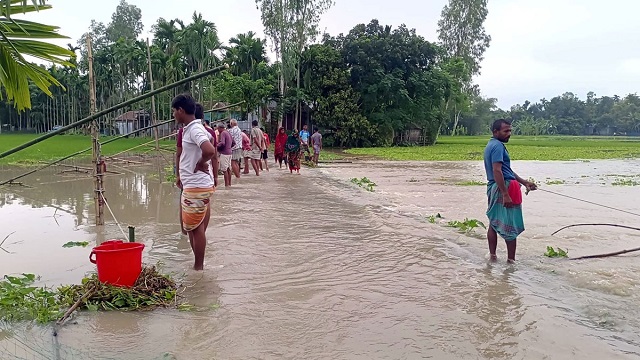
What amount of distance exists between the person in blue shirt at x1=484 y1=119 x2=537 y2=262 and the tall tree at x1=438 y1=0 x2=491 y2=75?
46.3 m

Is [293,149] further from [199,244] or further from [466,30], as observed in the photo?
[466,30]

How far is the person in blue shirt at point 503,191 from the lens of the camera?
5684 millimetres

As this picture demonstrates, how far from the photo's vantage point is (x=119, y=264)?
4.25m

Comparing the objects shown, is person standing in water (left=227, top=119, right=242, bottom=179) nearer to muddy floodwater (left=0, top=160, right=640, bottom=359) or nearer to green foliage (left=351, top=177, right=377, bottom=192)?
green foliage (left=351, top=177, right=377, bottom=192)

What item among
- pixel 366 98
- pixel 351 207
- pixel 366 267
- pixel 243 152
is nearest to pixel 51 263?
pixel 366 267

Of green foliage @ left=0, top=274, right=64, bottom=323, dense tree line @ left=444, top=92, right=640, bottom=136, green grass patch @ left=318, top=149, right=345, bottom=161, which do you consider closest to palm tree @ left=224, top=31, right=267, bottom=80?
green grass patch @ left=318, top=149, right=345, bottom=161

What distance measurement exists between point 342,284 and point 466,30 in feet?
163

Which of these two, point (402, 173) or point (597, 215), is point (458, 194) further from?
point (402, 173)

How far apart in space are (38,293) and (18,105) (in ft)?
5.60

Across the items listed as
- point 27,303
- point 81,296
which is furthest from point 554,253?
point 27,303

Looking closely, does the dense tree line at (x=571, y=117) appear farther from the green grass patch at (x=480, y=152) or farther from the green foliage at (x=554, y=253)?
the green foliage at (x=554, y=253)

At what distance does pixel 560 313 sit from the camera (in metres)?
4.27

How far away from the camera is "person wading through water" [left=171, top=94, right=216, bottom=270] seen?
5020 millimetres

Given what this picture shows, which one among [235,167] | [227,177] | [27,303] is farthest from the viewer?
[235,167]
